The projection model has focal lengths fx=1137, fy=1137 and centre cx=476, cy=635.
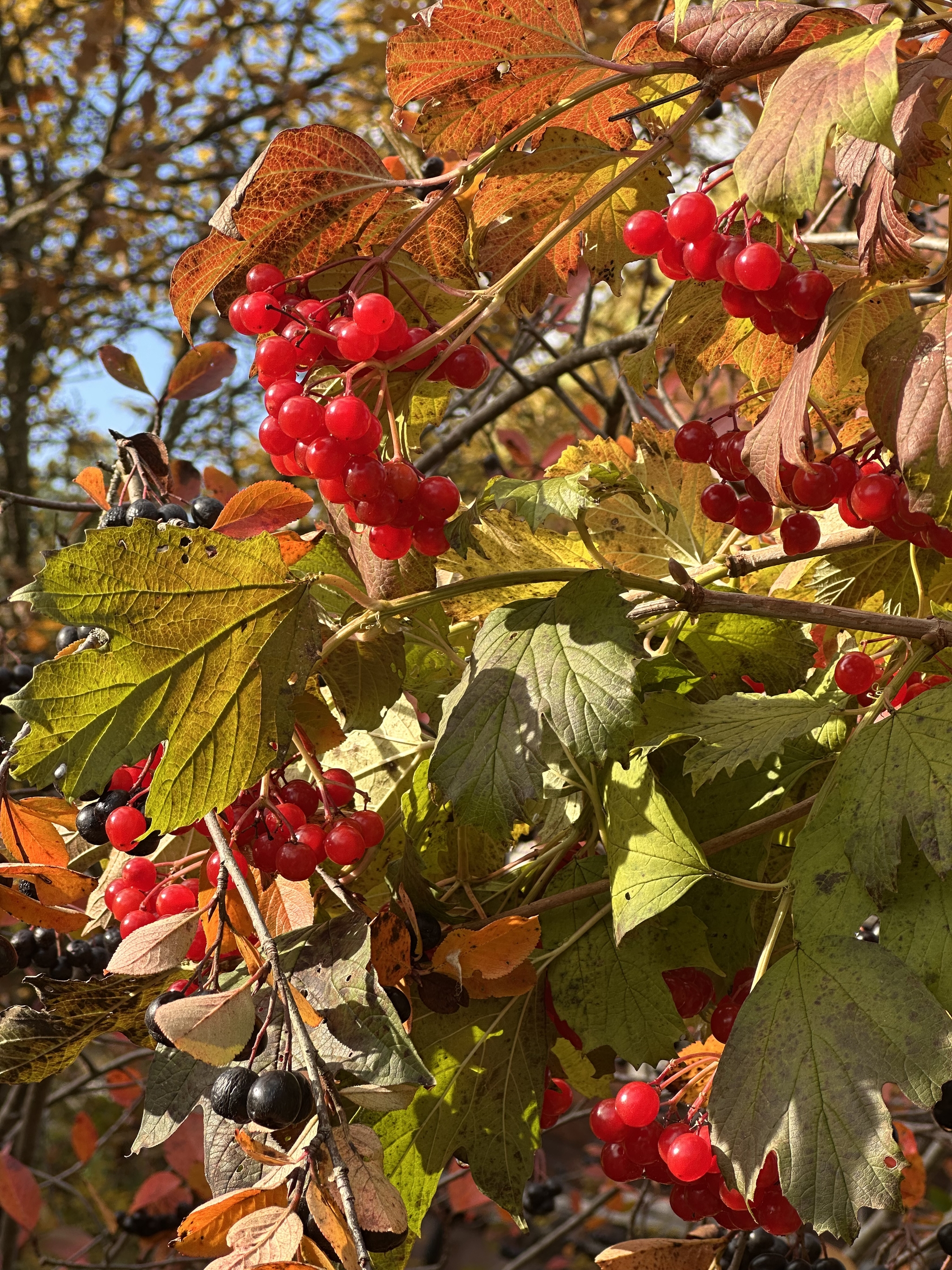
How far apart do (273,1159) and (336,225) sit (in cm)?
84

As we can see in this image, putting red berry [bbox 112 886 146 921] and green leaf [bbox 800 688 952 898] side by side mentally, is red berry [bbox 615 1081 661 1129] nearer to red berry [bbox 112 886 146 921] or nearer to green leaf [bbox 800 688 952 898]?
green leaf [bbox 800 688 952 898]

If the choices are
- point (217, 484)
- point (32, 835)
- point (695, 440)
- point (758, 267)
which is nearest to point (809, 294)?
point (758, 267)

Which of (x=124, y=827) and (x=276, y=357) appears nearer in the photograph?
(x=276, y=357)

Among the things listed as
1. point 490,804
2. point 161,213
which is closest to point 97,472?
point 490,804

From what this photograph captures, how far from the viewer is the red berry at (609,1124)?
1234 millimetres

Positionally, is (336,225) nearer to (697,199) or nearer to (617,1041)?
(697,199)

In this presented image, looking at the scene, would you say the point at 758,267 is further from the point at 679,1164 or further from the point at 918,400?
the point at 679,1164

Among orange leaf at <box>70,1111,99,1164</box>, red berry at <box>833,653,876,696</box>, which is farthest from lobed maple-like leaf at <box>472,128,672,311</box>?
orange leaf at <box>70,1111,99,1164</box>

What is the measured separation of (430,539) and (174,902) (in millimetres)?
450

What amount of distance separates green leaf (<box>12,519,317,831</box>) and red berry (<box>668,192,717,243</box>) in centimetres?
48

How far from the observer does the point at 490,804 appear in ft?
3.25

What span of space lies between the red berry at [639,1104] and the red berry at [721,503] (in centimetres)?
62

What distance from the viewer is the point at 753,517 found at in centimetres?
124

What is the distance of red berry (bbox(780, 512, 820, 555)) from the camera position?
121 centimetres
